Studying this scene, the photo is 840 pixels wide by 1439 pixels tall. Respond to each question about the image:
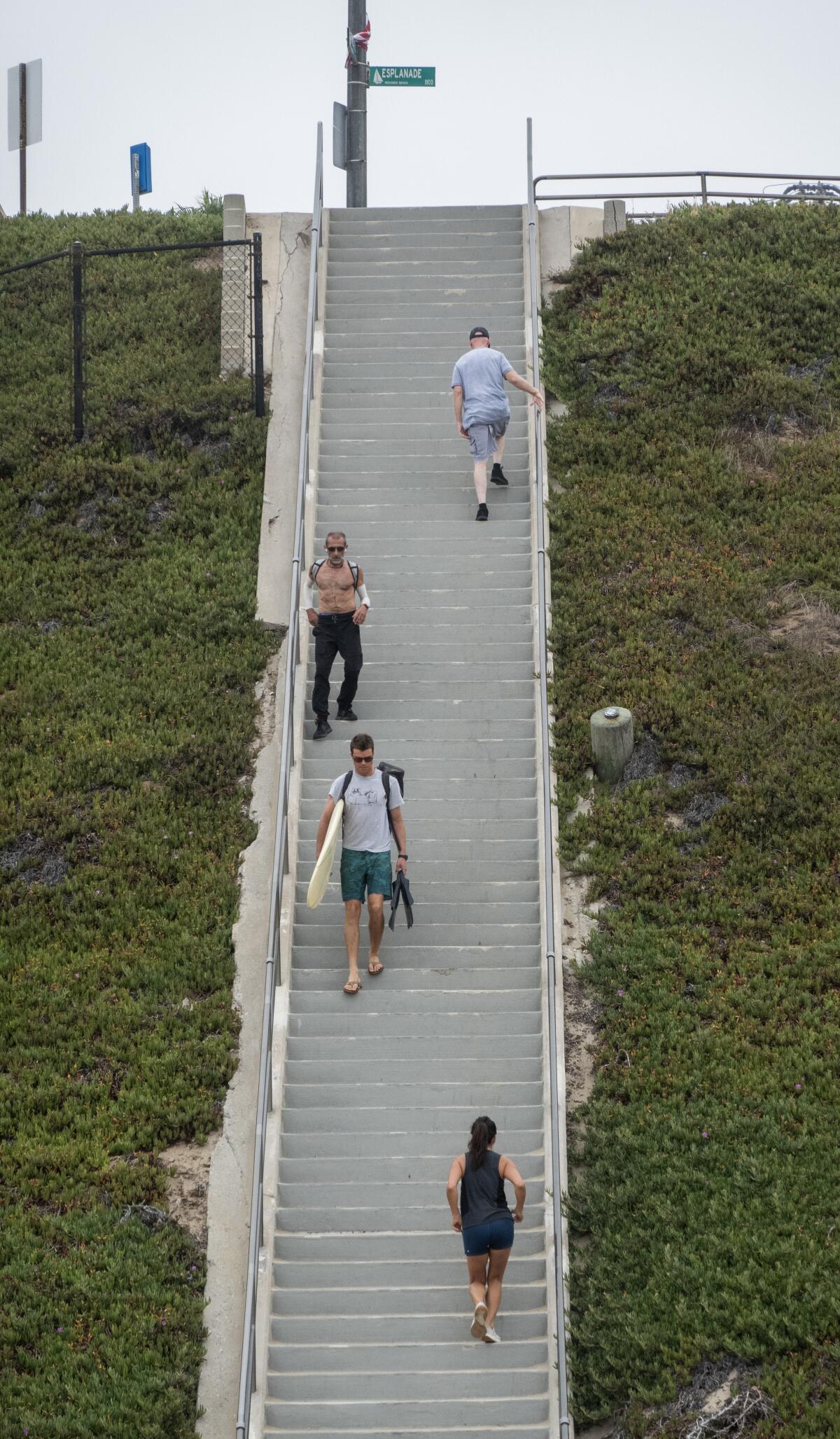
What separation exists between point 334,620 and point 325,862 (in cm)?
259

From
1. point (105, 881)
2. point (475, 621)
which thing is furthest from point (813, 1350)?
point (475, 621)

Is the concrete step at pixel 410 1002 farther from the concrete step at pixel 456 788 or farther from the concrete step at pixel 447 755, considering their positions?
the concrete step at pixel 447 755

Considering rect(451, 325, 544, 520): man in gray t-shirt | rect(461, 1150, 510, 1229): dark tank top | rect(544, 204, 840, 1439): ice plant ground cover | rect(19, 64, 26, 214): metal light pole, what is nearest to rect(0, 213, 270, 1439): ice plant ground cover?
rect(461, 1150, 510, 1229): dark tank top

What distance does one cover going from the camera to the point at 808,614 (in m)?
14.9

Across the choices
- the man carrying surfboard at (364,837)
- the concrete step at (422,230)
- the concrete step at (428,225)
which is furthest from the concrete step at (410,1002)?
the concrete step at (428,225)

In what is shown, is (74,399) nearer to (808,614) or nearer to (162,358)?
(162,358)

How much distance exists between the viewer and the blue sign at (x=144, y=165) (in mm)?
25641

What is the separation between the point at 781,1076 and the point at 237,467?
9.33 m

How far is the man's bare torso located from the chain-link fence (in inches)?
214

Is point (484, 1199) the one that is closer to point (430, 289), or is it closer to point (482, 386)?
point (482, 386)

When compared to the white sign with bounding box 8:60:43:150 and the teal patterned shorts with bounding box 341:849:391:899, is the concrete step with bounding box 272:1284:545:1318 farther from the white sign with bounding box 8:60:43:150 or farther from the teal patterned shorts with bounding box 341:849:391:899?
the white sign with bounding box 8:60:43:150

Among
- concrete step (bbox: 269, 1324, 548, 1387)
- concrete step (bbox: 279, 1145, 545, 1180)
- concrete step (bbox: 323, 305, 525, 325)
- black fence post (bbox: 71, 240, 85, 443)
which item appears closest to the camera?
concrete step (bbox: 269, 1324, 548, 1387)

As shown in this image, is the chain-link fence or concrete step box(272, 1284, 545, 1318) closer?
concrete step box(272, 1284, 545, 1318)

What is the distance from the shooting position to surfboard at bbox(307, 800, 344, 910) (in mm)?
10969
